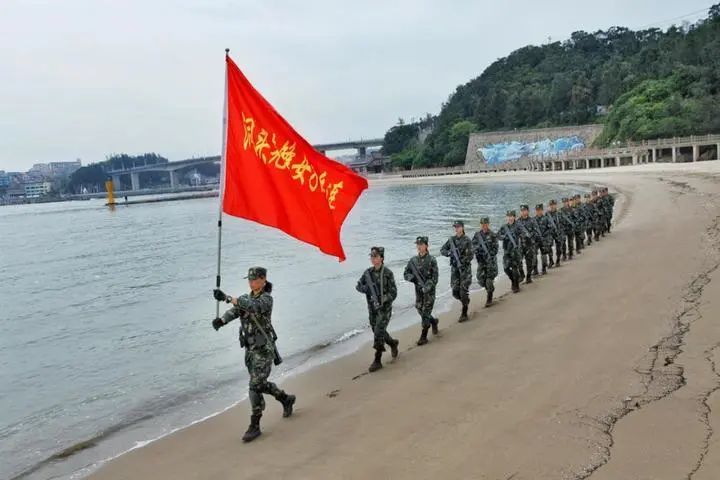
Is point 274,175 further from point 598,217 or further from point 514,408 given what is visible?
point 598,217

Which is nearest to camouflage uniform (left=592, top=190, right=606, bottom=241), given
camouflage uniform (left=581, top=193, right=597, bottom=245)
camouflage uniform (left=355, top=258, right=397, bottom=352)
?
camouflage uniform (left=581, top=193, right=597, bottom=245)

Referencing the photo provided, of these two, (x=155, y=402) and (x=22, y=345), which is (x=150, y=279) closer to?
(x=22, y=345)

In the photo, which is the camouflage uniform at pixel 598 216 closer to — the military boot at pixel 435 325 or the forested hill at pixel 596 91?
the military boot at pixel 435 325

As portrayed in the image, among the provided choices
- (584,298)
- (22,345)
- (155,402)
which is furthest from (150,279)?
(584,298)

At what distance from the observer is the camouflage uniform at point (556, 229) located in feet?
57.1

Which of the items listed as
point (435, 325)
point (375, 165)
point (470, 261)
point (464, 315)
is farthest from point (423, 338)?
point (375, 165)

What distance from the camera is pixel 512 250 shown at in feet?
47.4

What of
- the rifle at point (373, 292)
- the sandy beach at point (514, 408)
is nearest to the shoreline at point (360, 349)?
the sandy beach at point (514, 408)

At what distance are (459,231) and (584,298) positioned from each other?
310cm

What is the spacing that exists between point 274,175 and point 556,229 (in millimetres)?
12052

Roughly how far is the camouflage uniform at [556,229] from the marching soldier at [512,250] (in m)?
2.88

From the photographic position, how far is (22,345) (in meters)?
15.6

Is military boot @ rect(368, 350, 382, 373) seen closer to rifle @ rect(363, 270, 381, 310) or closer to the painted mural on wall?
rifle @ rect(363, 270, 381, 310)

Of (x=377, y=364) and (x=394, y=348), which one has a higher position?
(x=394, y=348)
